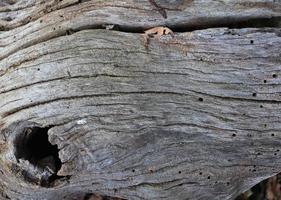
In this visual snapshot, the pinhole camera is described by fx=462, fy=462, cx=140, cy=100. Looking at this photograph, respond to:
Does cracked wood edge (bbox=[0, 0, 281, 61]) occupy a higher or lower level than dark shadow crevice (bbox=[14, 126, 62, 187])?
higher

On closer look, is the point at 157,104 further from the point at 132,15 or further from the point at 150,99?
the point at 132,15

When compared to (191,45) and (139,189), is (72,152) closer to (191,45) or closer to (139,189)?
(139,189)

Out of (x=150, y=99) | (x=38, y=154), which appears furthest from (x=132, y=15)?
(x=38, y=154)

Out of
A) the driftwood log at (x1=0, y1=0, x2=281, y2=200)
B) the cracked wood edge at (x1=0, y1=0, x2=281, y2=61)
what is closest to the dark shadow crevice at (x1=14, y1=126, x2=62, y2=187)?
the driftwood log at (x1=0, y1=0, x2=281, y2=200)

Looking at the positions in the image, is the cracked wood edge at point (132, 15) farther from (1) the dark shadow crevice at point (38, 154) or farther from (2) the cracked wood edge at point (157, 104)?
(1) the dark shadow crevice at point (38, 154)

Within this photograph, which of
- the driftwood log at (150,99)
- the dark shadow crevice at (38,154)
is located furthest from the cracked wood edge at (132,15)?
the dark shadow crevice at (38,154)

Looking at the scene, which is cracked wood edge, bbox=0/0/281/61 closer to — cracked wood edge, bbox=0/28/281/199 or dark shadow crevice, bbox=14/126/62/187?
cracked wood edge, bbox=0/28/281/199

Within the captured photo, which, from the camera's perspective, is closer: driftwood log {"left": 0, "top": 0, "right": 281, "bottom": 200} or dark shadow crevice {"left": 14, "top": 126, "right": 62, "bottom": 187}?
driftwood log {"left": 0, "top": 0, "right": 281, "bottom": 200}
